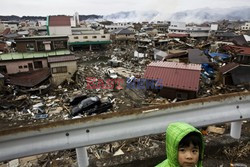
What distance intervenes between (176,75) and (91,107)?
22.8 feet

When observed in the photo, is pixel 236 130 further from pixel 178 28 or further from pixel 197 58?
pixel 178 28

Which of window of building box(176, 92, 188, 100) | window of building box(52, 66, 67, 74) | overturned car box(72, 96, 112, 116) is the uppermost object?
window of building box(52, 66, 67, 74)

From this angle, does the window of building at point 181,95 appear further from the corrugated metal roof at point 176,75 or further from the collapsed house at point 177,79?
the corrugated metal roof at point 176,75

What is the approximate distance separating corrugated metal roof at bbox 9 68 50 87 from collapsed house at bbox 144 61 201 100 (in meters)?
10.7

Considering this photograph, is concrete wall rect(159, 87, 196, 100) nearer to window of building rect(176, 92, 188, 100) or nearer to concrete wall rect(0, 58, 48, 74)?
window of building rect(176, 92, 188, 100)

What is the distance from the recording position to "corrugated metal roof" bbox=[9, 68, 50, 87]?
16.4 m

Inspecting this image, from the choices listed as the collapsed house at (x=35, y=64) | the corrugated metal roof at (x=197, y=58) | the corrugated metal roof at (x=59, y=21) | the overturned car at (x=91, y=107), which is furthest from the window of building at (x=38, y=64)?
the corrugated metal roof at (x=59, y=21)

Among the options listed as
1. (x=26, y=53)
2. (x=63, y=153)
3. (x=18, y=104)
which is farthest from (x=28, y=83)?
(x=63, y=153)

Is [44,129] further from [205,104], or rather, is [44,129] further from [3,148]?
[205,104]

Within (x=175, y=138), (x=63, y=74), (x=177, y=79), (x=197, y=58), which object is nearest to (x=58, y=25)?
(x=63, y=74)

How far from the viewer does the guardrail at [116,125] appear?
6.21ft

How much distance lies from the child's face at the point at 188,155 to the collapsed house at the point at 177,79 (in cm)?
1161

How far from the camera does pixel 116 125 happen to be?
211 cm

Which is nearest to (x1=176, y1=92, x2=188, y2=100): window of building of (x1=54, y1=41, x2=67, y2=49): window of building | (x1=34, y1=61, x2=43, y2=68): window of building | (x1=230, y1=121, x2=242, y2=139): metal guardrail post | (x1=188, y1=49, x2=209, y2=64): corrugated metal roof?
(x1=188, y1=49, x2=209, y2=64): corrugated metal roof
